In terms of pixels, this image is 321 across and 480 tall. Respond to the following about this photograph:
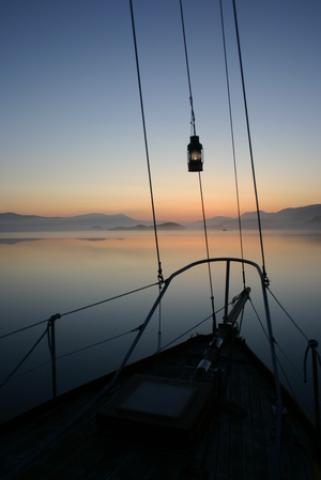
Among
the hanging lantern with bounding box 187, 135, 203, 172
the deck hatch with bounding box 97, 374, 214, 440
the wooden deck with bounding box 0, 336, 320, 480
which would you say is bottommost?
the wooden deck with bounding box 0, 336, 320, 480

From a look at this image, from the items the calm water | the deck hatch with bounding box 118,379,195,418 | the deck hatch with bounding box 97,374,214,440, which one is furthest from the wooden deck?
the calm water

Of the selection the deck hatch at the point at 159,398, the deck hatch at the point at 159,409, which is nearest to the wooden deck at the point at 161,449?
the deck hatch at the point at 159,409

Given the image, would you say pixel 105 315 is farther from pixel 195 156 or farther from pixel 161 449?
pixel 161 449

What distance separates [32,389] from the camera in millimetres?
10703

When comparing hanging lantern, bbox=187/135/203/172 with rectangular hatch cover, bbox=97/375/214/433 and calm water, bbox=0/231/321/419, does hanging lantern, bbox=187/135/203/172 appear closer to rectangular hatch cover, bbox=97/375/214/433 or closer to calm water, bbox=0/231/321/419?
rectangular hatch cover, bbox=97/375/214/433

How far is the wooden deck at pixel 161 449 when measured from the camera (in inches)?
148

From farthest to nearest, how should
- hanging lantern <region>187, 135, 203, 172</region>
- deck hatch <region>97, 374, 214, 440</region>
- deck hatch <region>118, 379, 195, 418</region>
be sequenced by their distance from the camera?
1. hanging lantern <region>187, 135, 203, 172</region>
2. deck hatch <region>118, 379, 195, 418</region>
3. deck hatch <region>97, 374, 214, 440</region>

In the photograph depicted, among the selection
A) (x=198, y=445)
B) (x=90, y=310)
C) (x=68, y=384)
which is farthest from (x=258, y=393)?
(x=90, y=310)

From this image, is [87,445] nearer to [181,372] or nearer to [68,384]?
[181,372]

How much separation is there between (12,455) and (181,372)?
3.54 m

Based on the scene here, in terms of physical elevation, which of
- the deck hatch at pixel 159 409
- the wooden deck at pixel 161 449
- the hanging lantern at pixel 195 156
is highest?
the hanging lantern at pixel 195 156

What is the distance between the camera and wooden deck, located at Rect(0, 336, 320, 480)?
3752mm

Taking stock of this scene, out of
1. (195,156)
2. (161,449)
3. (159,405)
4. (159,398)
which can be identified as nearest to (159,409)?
(159,405)

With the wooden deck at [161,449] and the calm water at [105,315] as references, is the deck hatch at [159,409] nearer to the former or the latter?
the wooden deck at [161,449]
